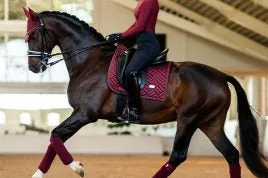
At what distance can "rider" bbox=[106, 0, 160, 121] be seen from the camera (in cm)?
540

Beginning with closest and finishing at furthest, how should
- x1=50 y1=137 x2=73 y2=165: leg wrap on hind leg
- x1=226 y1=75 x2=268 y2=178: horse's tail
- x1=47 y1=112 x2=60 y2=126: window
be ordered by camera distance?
x1=50 y1=137 x2=73 y2=165: leg wrap on hind leg
x1=226 y1=75 x2=268 y2=178: horse's tail
x1=47 y1=112 x2=60 y2=126: window

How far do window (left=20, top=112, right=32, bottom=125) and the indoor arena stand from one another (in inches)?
1.0

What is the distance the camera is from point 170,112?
5.53 meters

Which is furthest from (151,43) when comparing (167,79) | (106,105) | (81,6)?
(81,6)

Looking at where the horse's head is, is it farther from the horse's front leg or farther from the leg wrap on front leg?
the leg wrap on front leg

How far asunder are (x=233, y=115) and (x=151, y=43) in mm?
8560

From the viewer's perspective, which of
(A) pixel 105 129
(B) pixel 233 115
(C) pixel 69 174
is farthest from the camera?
(A) pixel 105 129

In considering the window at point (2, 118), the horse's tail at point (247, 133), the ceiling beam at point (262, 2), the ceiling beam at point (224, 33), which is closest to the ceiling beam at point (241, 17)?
the ceiling beam at point (262, 2)

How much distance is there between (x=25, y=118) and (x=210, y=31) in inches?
203

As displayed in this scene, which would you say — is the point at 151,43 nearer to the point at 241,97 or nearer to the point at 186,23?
the point at 241,97

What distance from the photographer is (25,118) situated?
15727mm

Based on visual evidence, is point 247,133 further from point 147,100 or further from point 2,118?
point 2,118

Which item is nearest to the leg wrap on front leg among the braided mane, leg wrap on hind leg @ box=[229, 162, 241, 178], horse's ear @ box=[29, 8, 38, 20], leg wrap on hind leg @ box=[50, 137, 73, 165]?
leg wrap on hind leg @ box=[229, 162, 241, 178]

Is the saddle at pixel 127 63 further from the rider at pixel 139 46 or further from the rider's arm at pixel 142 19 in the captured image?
the rider's arm at pixel 142 19
